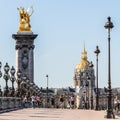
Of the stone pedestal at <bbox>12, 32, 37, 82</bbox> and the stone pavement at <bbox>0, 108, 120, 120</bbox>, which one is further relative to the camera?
the stone pedestal at <bbox>12, 32, 37, 82</bbox>

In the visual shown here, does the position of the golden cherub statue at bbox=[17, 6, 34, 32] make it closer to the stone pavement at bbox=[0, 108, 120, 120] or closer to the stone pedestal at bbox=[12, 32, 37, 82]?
the stone pedestal at bbox=[12, 32, 37, 82]

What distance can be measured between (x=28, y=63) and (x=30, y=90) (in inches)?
1659

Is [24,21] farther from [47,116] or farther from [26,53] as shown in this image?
[47,116]

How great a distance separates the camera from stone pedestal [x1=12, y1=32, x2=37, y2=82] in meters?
152

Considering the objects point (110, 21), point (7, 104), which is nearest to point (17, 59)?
point (7, 104)

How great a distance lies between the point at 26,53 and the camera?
151875 mm

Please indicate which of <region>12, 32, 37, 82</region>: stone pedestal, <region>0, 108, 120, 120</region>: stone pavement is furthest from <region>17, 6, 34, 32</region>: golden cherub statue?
<region>0, 108, 120, 120</region>: stone pavement

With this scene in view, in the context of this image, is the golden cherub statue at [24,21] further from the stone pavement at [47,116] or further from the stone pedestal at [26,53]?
the stone pavement at [47,116]

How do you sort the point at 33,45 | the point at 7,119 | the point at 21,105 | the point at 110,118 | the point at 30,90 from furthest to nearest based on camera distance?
the point at 33,45 → the point at 30,90 → the point at 21,105 → the point at 110,118 → the point at 7,119

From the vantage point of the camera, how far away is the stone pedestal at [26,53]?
151500mm

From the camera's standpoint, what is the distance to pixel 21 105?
73.2m

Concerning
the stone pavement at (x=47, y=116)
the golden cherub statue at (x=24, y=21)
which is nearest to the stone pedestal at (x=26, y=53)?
the golden cherub statue at (x=24, y=21)

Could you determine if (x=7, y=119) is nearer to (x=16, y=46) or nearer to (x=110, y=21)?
(x=110, y=21)

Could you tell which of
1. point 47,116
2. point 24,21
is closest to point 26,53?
point 24,21
